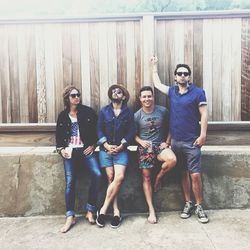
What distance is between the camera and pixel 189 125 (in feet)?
13.3

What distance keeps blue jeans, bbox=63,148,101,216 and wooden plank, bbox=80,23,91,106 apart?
2.34 feet

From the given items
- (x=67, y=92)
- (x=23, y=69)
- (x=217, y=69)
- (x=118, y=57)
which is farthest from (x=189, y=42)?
(x=23, y=69)

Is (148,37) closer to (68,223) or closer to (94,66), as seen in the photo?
(94,66)

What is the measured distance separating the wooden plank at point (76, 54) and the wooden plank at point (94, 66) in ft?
0.47

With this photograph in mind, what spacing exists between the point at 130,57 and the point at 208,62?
3.01 ft

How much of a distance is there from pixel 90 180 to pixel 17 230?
980 mm

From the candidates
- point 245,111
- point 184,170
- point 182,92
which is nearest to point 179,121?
point 182,92

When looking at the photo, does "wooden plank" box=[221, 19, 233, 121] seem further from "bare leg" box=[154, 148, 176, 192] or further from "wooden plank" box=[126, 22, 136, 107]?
"wooden plank" box=[126, 22, 136, 107]

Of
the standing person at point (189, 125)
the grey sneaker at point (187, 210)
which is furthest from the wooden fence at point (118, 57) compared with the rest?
the grey sneaker at point (187, 210)

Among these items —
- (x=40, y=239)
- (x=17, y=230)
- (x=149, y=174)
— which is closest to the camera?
(x=40, y=239)

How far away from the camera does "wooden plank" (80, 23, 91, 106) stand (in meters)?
4.37

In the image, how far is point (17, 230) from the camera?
3951 mm

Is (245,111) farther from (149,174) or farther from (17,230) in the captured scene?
(17,230)

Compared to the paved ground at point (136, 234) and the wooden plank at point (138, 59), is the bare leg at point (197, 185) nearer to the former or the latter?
the paved ground at point (136, 234)
